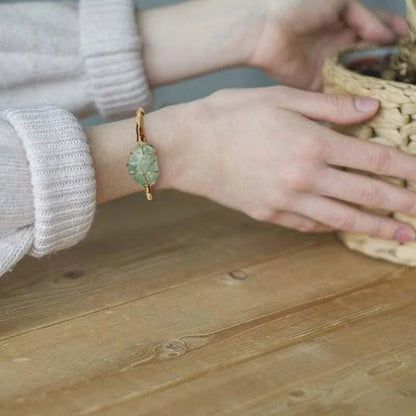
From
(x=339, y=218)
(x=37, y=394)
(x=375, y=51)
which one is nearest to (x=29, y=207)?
(x=37, y=394)

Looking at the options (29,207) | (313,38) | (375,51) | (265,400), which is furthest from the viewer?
(313,38)

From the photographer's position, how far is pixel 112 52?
88 cm

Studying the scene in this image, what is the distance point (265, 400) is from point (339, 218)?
25cm

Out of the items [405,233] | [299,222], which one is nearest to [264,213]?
[299,222]

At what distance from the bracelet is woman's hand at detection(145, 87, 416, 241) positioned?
0.01 m

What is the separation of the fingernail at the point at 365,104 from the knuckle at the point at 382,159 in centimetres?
4

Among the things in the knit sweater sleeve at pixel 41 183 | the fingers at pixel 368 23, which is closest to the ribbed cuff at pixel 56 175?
the knit sweater sleeve at pixel 41 183

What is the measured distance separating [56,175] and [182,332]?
18 centimetres

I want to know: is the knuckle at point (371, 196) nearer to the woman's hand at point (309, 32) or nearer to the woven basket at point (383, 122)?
the woven basket at point (383, 122)

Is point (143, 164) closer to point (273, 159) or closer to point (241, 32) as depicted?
point (273, 159)

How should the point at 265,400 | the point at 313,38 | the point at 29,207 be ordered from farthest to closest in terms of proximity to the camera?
the point at 313,38 → the point at 29,207 → the point at 265,400

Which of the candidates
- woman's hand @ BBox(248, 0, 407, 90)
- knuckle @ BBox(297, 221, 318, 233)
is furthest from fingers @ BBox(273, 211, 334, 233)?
woman's hand @ BBox(248, 0, 407, 90)

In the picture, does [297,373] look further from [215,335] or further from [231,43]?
[231,43]

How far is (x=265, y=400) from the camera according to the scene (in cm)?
57
